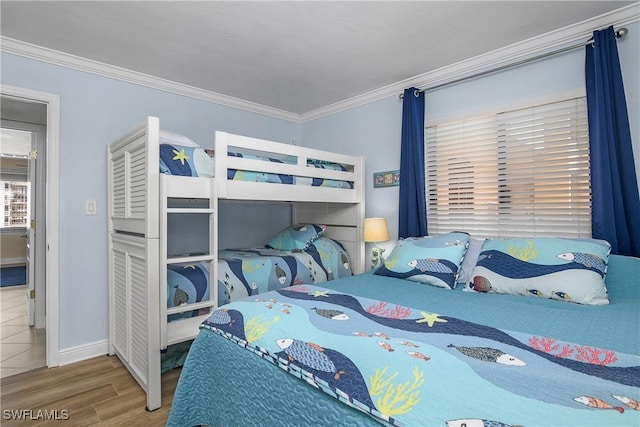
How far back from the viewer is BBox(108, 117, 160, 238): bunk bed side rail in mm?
1996

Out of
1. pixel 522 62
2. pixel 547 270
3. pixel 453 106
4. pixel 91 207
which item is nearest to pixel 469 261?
pixel 547 270

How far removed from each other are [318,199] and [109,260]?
1795 mm

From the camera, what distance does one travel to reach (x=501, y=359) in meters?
0.96

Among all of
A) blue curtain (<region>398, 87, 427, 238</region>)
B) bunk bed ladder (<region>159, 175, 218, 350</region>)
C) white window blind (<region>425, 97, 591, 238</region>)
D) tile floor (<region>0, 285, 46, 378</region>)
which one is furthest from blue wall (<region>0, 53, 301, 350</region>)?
white window blind (<region>425, 97, 591, 238</region>)

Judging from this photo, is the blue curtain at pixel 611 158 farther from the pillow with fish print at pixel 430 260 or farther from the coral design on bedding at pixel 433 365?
the coral design on bedding at pixel 433 365

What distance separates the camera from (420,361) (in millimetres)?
906

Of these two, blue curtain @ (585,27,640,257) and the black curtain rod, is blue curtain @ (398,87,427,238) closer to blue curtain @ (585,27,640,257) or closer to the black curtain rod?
the black curtain rod

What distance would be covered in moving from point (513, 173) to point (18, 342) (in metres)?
4.42

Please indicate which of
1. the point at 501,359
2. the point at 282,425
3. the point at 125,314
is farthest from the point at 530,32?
the point at 125,314

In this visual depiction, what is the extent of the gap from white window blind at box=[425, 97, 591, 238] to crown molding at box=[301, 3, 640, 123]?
0.39 meters

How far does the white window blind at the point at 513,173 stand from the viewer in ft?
7.35

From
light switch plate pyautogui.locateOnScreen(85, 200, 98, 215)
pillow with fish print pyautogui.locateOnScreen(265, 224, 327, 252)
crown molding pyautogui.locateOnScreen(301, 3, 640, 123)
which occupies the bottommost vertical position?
pillow with fish print pyautogui.locateOnScreen(265, 224, 327, 252)

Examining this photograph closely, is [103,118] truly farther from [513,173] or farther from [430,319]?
[513,173]

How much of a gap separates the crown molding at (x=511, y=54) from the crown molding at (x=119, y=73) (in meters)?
1.24
